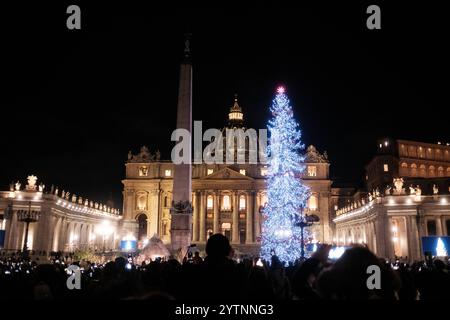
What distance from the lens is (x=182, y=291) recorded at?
414 cm

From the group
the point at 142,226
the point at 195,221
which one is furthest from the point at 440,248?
the point at 142,226

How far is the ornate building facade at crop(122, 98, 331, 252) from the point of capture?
87.5 m

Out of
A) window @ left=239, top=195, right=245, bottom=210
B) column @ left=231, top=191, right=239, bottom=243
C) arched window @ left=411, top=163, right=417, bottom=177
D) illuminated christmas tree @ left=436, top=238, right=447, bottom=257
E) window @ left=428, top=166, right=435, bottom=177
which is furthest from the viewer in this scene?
window @ left=239, top=195, right=245, bottom=210

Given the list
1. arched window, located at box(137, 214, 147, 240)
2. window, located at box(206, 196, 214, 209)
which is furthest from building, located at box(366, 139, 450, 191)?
arched window, located at box(137, 214, 147, 240)

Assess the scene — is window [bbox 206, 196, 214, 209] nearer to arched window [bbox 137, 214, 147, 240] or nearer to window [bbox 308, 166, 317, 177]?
arched window [bbox 137, 214, 147, 240]

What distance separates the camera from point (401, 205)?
52.7 metres

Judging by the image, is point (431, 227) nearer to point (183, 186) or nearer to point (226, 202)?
point (183, 186)

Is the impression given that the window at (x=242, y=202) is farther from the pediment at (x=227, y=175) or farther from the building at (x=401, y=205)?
the building at (x=401, y=205)

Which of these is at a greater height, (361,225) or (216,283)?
(361,225)

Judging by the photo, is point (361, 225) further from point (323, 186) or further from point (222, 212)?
point (222, 212)
